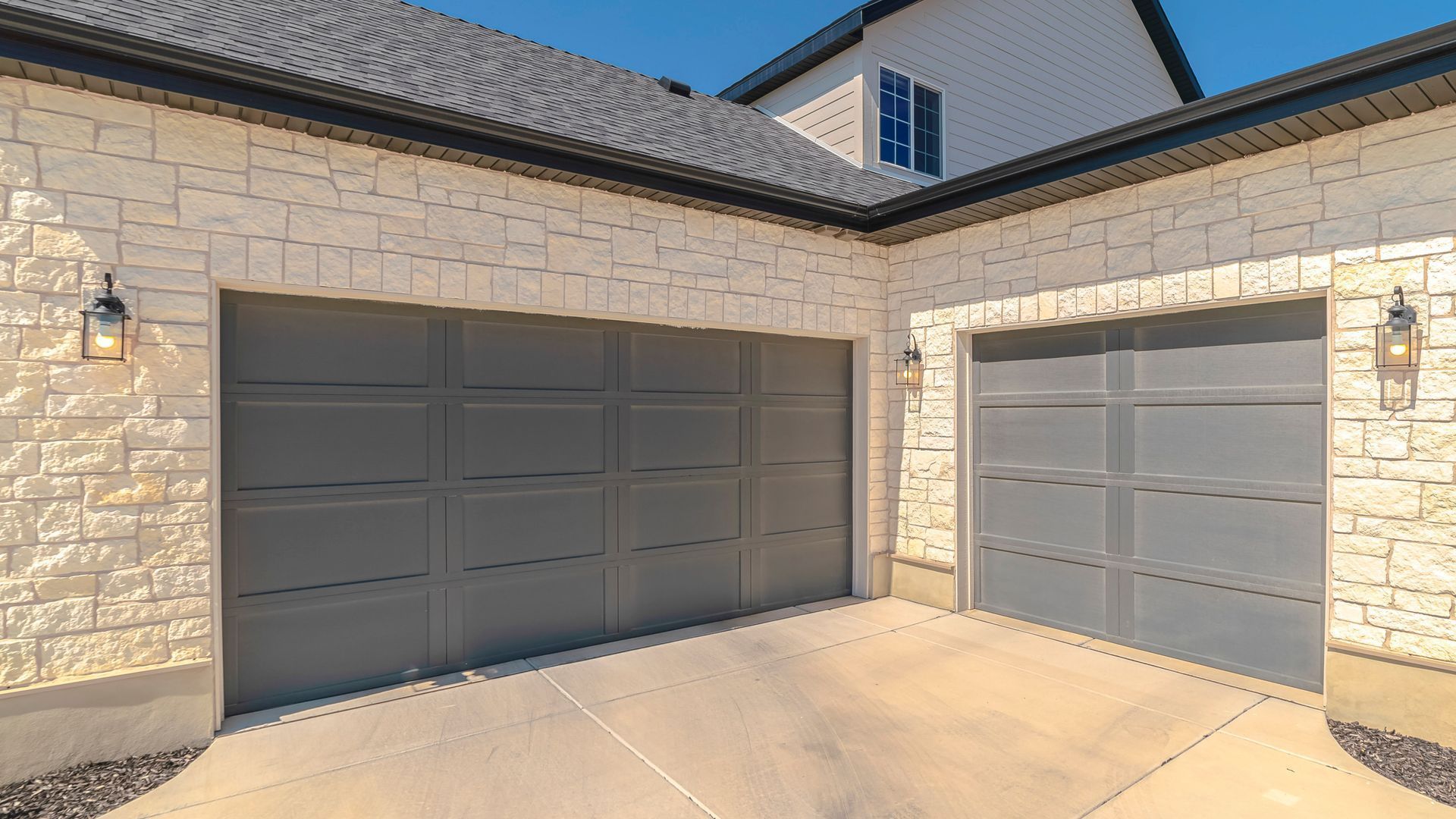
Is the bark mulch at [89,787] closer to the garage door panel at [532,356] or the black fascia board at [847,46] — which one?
the garage door panel at [532,356]

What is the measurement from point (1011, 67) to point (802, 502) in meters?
7.32

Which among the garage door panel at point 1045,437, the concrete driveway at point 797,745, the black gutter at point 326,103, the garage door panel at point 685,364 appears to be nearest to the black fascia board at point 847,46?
the black gutter at point 326,103

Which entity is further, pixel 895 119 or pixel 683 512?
pixel 895 119

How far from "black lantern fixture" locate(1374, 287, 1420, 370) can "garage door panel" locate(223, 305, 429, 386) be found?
18.6ft

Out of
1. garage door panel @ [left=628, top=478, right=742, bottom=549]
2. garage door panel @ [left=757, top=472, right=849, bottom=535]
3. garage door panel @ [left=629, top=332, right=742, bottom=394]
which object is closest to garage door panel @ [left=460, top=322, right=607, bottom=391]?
garage door panel @ [left=629, top=332, right=742, bottom=394]

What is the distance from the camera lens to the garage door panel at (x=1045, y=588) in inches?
212

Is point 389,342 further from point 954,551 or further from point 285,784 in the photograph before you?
point 954,551

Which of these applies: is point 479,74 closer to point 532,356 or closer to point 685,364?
point 532,356

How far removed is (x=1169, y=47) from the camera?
11609 millimetres

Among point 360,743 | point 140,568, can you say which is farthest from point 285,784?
point 140,568

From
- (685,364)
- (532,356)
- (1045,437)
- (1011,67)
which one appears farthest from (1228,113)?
(1011,67)

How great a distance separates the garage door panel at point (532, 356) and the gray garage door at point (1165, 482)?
11.0ft

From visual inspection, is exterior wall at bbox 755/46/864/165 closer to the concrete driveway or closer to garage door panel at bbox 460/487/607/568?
garage door panel at bbox 460/487/607/568

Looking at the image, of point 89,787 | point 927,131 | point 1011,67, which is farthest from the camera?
point 1011,67
